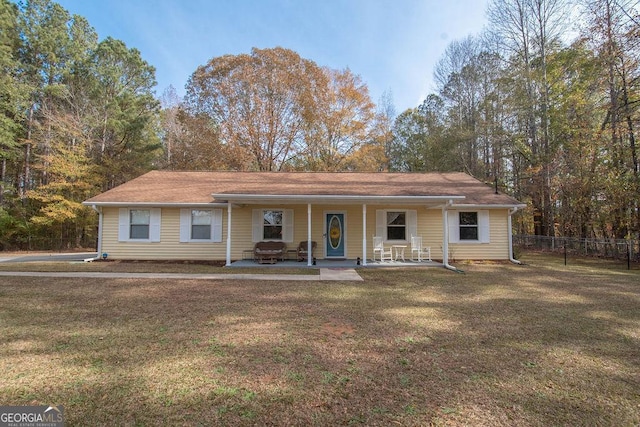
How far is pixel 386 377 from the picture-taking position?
3.17 m

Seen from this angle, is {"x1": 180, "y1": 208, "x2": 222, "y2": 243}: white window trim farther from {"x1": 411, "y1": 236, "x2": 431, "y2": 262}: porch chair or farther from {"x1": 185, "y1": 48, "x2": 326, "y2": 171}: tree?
{"x1": 185, "y1": 48, "x2": 326, "y2": 171}: tree

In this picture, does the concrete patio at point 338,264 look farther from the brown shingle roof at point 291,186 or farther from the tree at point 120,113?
the tree at point 120,113

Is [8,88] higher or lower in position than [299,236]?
higher

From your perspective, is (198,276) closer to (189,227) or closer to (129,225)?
(189,227)

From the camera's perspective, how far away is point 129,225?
40.3 ft

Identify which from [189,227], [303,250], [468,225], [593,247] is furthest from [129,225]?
[593,247]

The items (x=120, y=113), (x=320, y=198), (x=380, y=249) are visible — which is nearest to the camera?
(x=320, y=198)

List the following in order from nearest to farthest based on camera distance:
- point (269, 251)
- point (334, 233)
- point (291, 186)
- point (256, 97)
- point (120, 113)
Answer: point (269, 251), point (334, 233), point (291, 186), point (120, 113), point (256, 97)

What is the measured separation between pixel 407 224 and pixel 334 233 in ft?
9.71

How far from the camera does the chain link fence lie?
12.6m

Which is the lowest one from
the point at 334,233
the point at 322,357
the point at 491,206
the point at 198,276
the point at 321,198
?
the point at 322,357

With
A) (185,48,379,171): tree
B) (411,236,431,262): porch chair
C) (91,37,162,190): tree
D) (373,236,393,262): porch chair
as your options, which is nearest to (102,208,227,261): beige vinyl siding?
(373,236,393,262): porch chair

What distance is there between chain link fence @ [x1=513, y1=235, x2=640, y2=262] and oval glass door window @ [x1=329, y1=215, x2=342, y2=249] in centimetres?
779

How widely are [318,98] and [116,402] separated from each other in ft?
75.4
